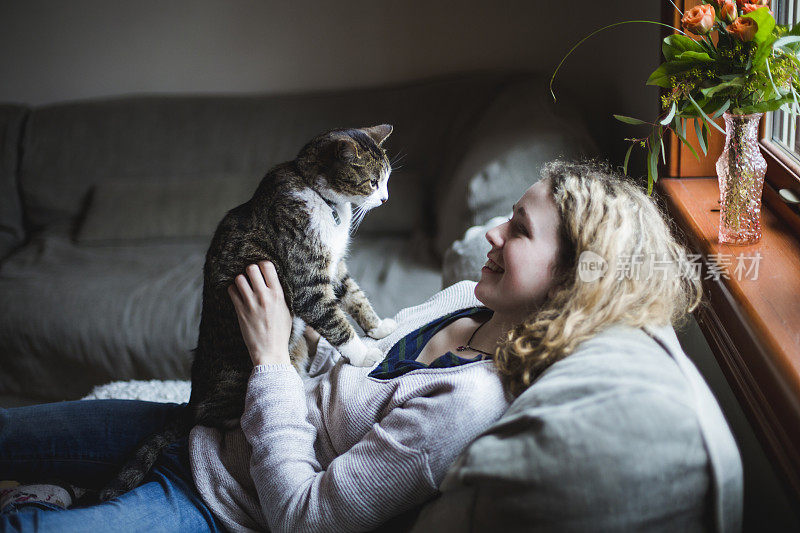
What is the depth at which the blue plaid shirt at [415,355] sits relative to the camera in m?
1.08

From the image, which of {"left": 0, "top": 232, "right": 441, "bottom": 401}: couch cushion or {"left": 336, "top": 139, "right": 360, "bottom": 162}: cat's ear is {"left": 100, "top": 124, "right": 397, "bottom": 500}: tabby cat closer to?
{"left": 336, "top": 139, "right": 360, "bottom": 162}: cat's ear

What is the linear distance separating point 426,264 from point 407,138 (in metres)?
0.66

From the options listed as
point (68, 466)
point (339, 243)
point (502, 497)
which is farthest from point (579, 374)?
point (68, 466)

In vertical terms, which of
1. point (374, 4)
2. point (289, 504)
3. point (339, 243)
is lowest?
point (289, 504)

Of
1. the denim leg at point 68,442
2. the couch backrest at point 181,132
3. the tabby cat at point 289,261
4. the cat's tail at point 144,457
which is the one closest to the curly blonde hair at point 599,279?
the tabby cat at point 289,261

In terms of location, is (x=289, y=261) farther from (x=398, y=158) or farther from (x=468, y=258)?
(x=398, y=158)

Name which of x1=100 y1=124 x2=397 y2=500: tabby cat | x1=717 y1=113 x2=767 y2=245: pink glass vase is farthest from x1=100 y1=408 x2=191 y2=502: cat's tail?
x1=717 y1=113 x2=767 y2=245: pink glass vase

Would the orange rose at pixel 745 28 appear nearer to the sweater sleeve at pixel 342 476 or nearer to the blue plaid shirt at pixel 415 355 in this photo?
the blue plaid shirt at pixel 415 355

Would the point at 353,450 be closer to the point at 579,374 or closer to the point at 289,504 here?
the point at 289,504

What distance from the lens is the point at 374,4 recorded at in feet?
9.73

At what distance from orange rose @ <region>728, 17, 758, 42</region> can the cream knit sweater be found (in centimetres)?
72

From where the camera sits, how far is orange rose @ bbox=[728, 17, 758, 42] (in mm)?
1101

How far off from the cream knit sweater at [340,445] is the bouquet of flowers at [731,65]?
0.65 meters

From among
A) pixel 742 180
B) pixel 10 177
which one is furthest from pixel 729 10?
pixel 10 177
